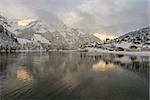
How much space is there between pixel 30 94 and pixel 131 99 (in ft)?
37.1

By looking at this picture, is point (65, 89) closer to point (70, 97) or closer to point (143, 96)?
point (70, 97)

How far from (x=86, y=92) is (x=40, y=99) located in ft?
20.2

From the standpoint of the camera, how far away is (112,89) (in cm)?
2825

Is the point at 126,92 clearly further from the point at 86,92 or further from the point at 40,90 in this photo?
the point at 40,90

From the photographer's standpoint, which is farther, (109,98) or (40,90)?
(40,90)

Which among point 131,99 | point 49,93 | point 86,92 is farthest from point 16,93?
point 131,99

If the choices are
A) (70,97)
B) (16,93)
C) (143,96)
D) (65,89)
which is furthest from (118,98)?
(16,93)

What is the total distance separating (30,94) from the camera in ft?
82.8

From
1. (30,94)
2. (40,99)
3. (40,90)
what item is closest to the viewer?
(40,99)

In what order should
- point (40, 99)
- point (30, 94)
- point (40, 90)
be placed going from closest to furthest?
point (40, 99) → point (30, 94) → point (40, 90)

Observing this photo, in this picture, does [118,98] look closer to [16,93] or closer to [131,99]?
[131,99]

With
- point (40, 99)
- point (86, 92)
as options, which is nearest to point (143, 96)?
point (86, 92)

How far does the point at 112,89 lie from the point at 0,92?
13971mm

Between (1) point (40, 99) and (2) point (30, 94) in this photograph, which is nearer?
(1) point (40, 99)
